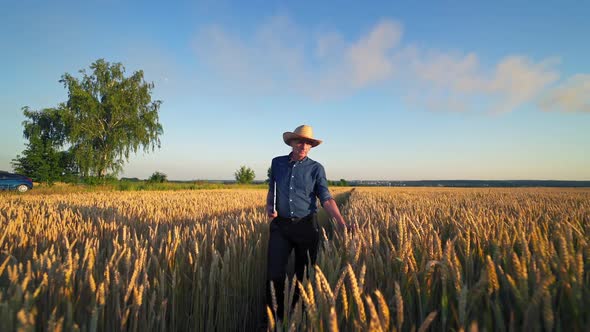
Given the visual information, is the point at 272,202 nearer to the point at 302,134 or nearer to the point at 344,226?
the point at 302,134

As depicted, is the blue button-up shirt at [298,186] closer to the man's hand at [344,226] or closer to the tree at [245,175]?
the man's hand at [344,226]

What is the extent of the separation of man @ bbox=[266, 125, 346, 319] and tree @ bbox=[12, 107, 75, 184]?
28.3m

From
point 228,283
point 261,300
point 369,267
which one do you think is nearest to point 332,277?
point 369,267

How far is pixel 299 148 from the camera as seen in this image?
337 centimetres

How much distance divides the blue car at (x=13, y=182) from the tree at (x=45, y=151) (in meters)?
6.08

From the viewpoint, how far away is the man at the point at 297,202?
3.20 metres

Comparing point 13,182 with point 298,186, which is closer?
point 298,186

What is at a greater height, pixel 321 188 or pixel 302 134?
pixel 302 134

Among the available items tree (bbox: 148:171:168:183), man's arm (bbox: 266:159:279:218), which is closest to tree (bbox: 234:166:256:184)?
tree (bbox: 148:171:168:183)

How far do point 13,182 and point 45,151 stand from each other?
8482 millimetres

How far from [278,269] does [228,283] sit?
1.79 feet

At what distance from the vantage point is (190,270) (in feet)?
8.23

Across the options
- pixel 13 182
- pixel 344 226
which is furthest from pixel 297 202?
pixel 13 182

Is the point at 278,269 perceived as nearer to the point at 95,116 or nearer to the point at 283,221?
the point at 283,221
